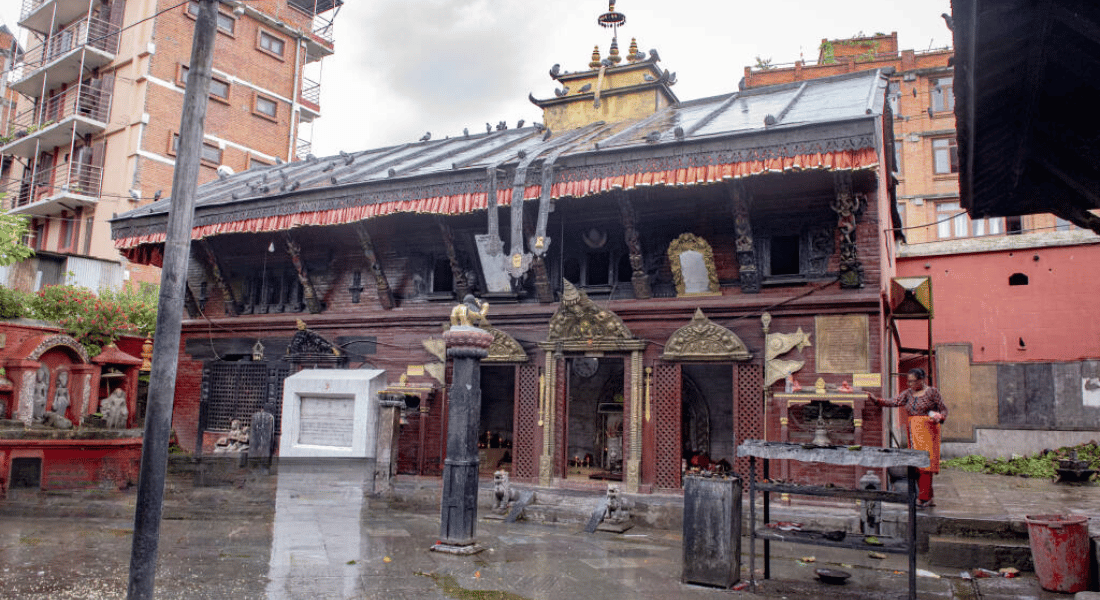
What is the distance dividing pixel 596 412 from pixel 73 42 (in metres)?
29.3

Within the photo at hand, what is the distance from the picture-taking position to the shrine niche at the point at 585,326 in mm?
13930

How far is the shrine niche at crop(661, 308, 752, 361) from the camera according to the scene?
511 inches

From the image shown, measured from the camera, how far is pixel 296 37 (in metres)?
35.7

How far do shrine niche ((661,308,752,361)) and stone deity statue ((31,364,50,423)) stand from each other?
12.2 m

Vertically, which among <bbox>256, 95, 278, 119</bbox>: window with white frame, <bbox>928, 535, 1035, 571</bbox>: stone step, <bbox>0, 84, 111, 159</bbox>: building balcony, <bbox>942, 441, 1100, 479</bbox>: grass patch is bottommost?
<bbox>928, 535, 1035, 571</bbox>: stone step

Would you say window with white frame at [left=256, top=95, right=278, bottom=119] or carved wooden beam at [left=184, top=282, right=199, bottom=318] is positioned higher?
window with white frame at [left=256, top=95, right=278, bottom=119]

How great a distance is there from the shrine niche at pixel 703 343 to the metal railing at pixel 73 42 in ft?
91.1

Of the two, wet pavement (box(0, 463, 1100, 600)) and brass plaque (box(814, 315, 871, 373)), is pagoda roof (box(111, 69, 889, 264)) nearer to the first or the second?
brass plaque (box(814, 315, 871, 373))

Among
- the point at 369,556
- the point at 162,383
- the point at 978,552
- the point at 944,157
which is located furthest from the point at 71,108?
the point at 944,157

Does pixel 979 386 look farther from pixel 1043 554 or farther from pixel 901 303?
pixel 1043 554

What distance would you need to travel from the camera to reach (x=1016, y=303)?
22938 millimetres

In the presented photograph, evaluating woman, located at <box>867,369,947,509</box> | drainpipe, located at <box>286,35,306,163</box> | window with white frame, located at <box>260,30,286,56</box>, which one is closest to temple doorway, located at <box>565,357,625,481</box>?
woman, located at <box>867,369,947,509</box>

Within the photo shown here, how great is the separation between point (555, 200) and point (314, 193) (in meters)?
5.28

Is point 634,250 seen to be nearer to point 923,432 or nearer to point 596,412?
point 923,432
